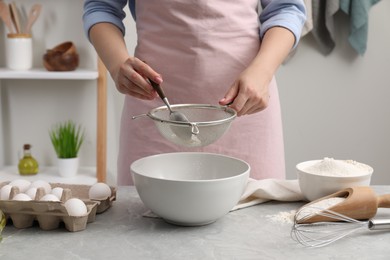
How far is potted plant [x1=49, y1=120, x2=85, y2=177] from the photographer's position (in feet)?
8.25

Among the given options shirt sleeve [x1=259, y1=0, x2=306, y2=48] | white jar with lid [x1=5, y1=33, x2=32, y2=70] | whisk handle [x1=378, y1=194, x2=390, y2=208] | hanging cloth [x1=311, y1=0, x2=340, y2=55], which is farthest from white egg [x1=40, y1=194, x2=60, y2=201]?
hanging cloth [x1=311, y1=0, x2=340, y2=55]

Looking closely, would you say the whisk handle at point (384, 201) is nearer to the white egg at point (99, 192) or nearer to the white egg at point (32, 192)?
the white egg at point (99, 192)

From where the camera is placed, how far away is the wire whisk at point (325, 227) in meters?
0.94

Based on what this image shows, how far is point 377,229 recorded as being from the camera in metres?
0.97

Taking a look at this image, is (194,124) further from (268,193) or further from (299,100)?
(299,100)

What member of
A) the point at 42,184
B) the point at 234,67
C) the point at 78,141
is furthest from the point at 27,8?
the point at 42,184

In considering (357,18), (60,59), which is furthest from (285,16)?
(60,59)

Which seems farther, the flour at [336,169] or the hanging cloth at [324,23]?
the hanging cloth at [324,23]

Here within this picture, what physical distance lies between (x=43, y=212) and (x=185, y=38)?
633 millimetres

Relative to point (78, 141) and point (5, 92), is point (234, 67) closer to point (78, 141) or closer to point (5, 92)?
point (78, 141)

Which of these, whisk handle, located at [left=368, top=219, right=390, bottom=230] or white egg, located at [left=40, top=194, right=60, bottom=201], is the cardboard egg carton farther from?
whisk handle, located at [left=368, top=219, right=390, bottom=230]

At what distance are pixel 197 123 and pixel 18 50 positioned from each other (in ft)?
5.41

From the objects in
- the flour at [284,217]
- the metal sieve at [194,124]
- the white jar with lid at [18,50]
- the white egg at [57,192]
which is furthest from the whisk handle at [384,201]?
the white jar with lid at [18,50]

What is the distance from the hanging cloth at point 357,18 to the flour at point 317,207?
5.08 feet
